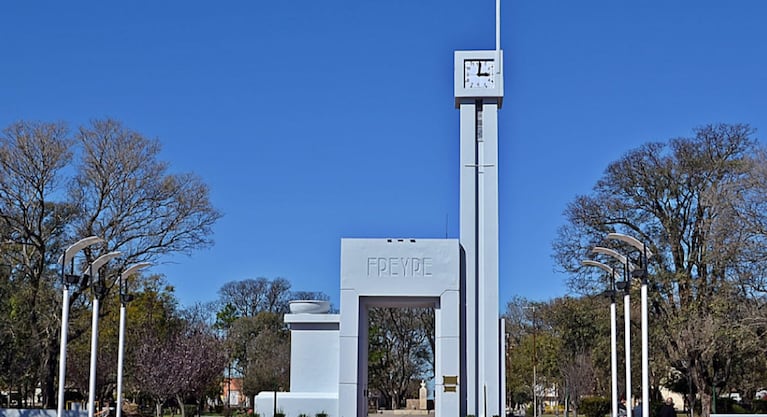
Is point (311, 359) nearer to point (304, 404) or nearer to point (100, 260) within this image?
point (304, 404)

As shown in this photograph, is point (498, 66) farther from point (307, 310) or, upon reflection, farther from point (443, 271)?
point (307, 310)

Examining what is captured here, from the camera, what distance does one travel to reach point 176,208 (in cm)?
3888

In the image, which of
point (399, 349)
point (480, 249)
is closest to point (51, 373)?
point (480, 249)

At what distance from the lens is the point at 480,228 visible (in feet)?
131

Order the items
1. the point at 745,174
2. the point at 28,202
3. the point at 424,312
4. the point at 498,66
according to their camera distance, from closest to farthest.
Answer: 1. the point at 745,174
2. the point at 28,202
3. the point at 498,66
4. the point at 424,312

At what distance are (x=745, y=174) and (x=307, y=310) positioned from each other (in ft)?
61.3

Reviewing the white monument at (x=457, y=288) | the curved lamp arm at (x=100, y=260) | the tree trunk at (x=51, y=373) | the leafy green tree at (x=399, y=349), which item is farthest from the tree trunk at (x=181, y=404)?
the leafy green tree at (x=399, y=349)

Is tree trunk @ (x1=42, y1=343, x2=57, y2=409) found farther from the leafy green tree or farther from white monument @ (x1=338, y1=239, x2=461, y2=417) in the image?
the leafy green tree

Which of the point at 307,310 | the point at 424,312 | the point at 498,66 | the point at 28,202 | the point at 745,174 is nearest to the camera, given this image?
the point at 745,174

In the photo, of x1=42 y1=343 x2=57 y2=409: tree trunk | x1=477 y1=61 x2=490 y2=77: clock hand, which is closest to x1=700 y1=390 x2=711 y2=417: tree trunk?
x1=477 y1=61 x2=490 y2=77: clock hand

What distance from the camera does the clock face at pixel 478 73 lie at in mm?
40656

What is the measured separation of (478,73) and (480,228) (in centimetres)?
624

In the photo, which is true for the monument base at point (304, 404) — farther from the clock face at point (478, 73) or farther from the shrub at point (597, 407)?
the shrub at point (597, 407)

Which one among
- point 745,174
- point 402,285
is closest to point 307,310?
point 402,285
